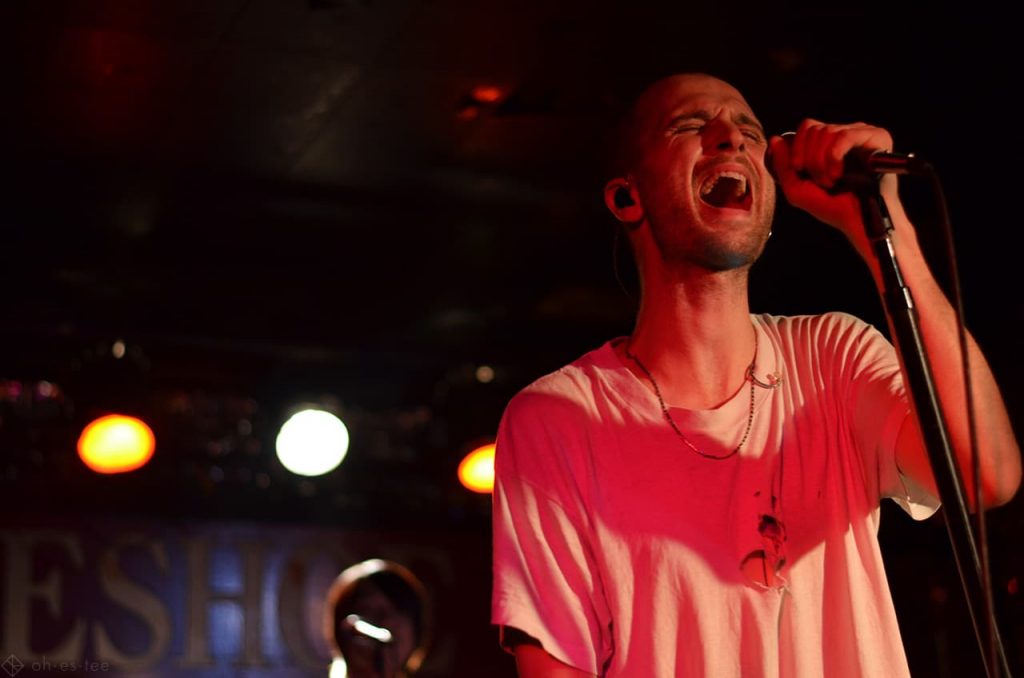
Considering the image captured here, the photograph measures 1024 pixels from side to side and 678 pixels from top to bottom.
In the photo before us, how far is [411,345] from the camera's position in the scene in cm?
866

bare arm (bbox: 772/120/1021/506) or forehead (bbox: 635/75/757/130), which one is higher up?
forehead (bbox: 635/75/757/130)

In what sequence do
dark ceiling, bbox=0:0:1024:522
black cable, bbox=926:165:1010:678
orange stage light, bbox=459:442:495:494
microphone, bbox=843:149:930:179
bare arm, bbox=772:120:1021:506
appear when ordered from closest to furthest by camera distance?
black cable, bbox=926:165:1010:678
microphone, bbox=843:149:930:179
bare arm, bbox=772:120:1021:506
dark ceiling, bbox=0:0:1024:522
orange stage light, bbox=459:442:495:494

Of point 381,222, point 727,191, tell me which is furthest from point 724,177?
point 381,222

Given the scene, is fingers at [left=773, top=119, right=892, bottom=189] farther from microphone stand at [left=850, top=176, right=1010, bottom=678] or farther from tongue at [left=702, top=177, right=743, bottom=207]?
tongue at [left=702, top=177, right=743, bottom=207]

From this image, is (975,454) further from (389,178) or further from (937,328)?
(389,178)

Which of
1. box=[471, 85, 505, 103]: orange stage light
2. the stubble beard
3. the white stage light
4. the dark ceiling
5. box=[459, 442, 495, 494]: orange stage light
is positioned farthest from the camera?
box=[459, 442, 495, 494]: orange stage light

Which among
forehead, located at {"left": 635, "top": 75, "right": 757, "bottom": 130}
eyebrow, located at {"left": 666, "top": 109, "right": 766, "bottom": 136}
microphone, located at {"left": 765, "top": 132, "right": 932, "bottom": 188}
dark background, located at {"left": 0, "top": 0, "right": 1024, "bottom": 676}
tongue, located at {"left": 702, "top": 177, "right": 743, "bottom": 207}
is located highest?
dark background, located at {"left": 0, "top": 0, "right": 1024, "bottom": 676}

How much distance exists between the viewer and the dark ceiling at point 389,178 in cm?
518

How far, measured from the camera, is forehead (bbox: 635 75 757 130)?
8.18 feet

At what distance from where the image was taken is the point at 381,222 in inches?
273

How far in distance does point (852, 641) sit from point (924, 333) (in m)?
0.48

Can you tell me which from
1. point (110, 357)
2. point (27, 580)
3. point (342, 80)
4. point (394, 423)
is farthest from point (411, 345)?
point (342, 80)

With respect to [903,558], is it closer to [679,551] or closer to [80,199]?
[80,199]

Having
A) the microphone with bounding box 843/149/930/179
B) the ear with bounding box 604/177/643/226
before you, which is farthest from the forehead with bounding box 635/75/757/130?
the microphone with bounding box 843/149/930/179
